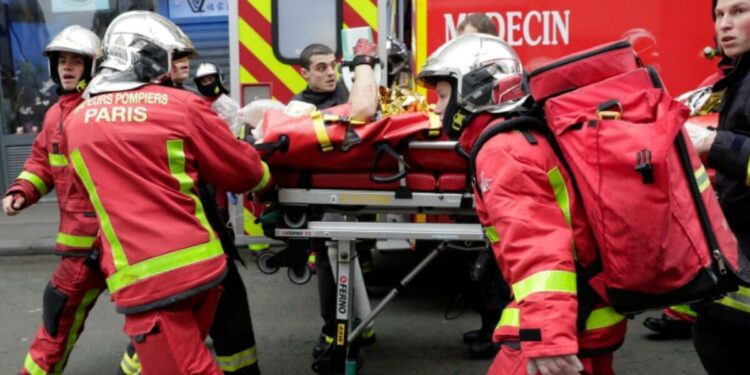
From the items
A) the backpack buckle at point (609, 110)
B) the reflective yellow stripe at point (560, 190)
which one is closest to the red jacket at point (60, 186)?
the reflective yellow stripe at point (560, 190)

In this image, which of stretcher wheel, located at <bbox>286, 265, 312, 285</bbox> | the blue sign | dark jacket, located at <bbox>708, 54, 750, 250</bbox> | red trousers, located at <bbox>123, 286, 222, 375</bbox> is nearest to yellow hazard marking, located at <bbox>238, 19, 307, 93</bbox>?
stretcher wheel, located at <bbox>286, 265, 312, 285</bbox>

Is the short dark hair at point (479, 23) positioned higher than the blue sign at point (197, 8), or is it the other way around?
the blue sign at point (197, 8)

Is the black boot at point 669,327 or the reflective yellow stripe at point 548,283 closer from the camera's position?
→ the reflective yellow stripe at point 548,283

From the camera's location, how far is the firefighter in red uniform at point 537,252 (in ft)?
6.47

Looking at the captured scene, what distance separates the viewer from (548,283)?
78.2 inches

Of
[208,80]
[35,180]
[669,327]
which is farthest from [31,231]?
[669,327]

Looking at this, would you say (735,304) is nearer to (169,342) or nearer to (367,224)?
(367,224)

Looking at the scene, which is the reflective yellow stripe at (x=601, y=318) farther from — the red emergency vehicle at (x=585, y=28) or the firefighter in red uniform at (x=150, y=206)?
the red emergency vehicle at (x=585, y=28)

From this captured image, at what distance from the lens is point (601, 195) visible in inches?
78.2

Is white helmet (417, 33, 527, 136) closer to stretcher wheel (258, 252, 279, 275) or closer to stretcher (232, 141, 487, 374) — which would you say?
stretcher (232, 141, 487, 374)

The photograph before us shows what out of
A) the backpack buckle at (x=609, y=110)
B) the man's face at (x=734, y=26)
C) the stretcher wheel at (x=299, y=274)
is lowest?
the stretcher wheel at (x=299, y=274)

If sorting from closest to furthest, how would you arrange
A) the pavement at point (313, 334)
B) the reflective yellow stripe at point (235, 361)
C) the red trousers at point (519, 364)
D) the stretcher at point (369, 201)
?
the red trousers at point (519, 364) → the stretcher at point (369, 201) → the reflective yellow stripe at point (235, 361) → the pavement at point (313, 334)

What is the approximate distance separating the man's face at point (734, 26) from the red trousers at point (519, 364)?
1015 mm

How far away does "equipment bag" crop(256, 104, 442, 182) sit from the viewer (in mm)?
3412
